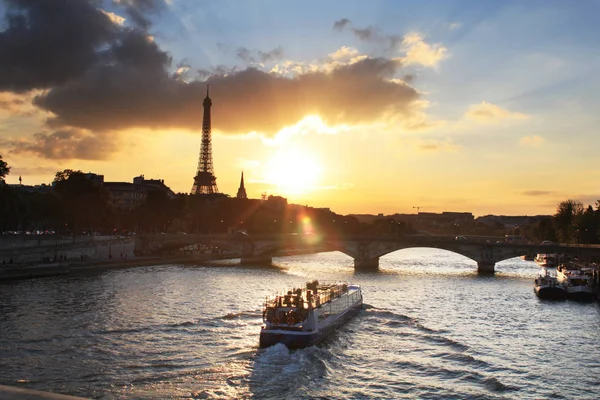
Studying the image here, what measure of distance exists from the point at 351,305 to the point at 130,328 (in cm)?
1521

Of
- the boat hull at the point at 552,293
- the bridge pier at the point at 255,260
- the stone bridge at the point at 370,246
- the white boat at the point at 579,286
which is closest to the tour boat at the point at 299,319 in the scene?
the boat hull at the point at 552,293

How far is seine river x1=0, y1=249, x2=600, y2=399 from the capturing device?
23.3m

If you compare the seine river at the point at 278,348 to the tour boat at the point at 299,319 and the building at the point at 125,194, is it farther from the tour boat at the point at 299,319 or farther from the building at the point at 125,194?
the building at the point at 125,194

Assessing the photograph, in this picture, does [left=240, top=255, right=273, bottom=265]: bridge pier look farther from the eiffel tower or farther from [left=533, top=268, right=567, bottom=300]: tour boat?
the eiffel tower

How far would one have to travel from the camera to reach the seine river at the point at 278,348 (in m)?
23.3

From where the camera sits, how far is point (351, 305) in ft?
136

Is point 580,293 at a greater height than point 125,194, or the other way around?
point 125,194

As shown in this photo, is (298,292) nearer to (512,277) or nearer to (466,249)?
(512,277)

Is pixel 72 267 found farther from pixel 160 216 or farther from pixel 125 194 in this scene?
pixel 125 194

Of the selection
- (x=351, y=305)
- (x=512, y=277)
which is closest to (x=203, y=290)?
(x=351, y=305)

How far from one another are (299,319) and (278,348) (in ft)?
7.09

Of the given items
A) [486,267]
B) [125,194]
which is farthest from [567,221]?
[125,194]

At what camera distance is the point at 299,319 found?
30.4 m

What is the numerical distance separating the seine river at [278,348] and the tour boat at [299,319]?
65 centimetres
